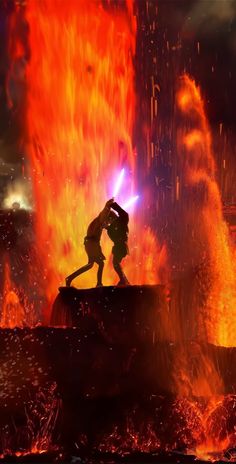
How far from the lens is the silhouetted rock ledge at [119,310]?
11664 mm

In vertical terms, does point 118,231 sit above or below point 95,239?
above

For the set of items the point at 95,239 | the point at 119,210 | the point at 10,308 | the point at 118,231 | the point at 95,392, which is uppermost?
the point at 119,210

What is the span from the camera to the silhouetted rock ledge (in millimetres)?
11664

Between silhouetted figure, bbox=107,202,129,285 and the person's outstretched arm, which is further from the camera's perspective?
silhouetted figure, bbox=107,202,129,285

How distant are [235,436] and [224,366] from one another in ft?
3.81

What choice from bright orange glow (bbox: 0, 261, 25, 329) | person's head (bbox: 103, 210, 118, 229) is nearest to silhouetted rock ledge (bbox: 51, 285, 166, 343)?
person's head (bbox: 103, 210, 118, 229)

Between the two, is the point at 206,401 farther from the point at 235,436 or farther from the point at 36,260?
the point at 36,260

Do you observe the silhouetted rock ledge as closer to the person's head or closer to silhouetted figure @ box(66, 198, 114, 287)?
silhouetted figure @ box(66, 198, 114, 287)

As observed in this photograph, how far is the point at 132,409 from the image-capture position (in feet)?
30.8

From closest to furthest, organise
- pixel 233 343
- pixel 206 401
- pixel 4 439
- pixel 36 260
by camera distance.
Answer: pixel 4 439 → pixel 206 401 → pixel 233 343 → pixel 36 260

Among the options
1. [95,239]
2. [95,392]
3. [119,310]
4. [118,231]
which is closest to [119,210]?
[118,231]

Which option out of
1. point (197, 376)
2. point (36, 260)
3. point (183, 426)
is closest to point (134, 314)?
point (197, 376)

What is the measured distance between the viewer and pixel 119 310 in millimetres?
11781

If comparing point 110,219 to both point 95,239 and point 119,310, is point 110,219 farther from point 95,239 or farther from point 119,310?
point 119,310
